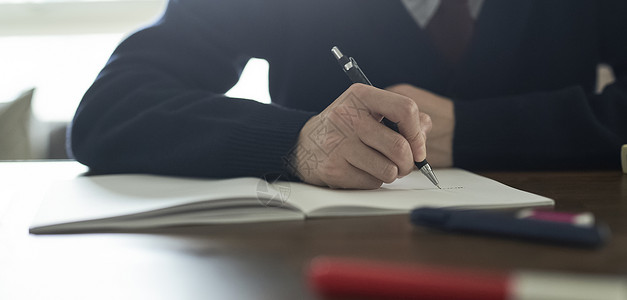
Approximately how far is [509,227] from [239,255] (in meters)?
0.18

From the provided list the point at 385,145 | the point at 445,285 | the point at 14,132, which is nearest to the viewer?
the point at 445,285

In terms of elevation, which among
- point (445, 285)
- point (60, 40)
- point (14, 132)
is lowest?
point (14, 132)

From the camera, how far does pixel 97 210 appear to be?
0.49 metres

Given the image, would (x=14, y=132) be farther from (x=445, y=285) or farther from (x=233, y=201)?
(x=445, y=285)

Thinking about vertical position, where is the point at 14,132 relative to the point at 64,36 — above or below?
below

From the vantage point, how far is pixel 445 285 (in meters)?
0.22

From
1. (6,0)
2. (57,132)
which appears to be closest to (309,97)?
(57,132)

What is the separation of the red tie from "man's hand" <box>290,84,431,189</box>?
0.49m

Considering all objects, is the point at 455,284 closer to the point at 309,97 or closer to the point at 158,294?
the point at 158,294

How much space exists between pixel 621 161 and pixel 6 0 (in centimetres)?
228

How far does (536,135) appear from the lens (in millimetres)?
810

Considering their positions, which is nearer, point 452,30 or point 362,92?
point 362,92

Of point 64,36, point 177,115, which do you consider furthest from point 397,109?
point 64,36

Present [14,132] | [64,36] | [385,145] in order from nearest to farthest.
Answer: [385,145]
[14,132]
[64,36]
